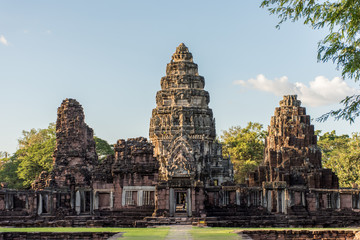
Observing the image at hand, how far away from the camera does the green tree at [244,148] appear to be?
65.4 m

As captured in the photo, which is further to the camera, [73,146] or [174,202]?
[73,146]

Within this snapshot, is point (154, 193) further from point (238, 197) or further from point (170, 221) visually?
point (170, 221)

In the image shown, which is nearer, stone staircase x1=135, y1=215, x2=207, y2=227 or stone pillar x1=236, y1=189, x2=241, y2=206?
stone staircase x1=135, y1=215, x2=207, y2=227

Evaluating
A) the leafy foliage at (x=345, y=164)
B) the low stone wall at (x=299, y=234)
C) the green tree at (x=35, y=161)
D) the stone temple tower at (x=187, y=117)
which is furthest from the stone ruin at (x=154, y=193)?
the green tree at (x=35, y=161)

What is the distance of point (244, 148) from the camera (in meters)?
69.1

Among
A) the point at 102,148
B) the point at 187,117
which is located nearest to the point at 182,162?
the point at 187,117

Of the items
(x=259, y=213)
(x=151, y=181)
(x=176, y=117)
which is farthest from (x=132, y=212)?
(x=176, y=117)

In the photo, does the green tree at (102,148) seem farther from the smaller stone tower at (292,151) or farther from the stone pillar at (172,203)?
the stone pillar at (172,203)

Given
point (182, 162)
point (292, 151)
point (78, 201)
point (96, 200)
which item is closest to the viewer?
point (96, 200)

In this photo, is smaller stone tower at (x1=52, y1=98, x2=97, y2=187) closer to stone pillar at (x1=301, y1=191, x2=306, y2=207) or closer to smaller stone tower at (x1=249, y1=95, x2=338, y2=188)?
stone pillar at (x1=301, y1=191, x2=306, y2=207)

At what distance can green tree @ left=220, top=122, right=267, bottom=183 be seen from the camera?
6538 centimetres

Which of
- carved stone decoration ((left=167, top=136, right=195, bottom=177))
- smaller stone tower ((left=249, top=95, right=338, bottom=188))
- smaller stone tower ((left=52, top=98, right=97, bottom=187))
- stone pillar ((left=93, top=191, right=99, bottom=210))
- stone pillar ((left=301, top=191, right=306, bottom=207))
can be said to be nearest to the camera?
stone pillar ((left=93, top=191, right=99, bottom=210))

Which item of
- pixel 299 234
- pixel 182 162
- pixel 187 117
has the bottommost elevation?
pixel 299 234

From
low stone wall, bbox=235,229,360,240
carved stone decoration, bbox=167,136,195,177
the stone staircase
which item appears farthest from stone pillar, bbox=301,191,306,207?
low stone wall, bbox=235,229,360,240
